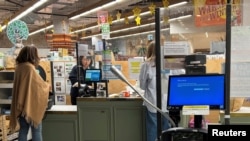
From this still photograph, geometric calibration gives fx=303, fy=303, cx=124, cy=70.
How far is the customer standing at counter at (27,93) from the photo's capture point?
3.55 metres

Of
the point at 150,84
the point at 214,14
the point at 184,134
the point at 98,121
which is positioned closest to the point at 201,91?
the point at 184,134

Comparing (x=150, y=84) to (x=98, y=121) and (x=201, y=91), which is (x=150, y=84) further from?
(x=201, y=91)

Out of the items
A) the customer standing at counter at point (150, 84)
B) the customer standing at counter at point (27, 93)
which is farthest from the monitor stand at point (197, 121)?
the customer standing at counter at point (27, 93)

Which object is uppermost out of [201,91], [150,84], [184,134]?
[201,91]

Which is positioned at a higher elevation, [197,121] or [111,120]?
[197,121]

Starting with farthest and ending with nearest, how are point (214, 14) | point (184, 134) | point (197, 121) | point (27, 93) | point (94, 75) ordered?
point (94, 75)
point (27, 93)
point (214, 14)
point (197, 121)
point (184, 134)

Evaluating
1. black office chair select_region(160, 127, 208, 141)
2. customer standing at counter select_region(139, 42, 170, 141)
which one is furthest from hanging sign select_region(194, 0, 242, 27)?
customer standing at counter select_region(139, 42, 170, 141)

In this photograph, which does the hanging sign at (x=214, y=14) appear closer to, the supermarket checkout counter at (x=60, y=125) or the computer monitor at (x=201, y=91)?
the computer monitor at (x=201, y=91)

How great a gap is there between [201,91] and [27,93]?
229 cm

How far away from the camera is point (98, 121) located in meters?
4.13

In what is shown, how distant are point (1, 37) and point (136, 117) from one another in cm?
1602

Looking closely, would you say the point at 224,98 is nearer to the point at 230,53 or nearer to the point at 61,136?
the point at 230,53

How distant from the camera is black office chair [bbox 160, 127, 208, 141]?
1756 mm

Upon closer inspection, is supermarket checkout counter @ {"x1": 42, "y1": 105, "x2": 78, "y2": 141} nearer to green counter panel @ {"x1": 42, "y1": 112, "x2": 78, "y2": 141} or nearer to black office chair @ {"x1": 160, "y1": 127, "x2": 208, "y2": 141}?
green counter panel @ {"x1": 42, "y1": 112, "x2": 78, "y2": 141}
